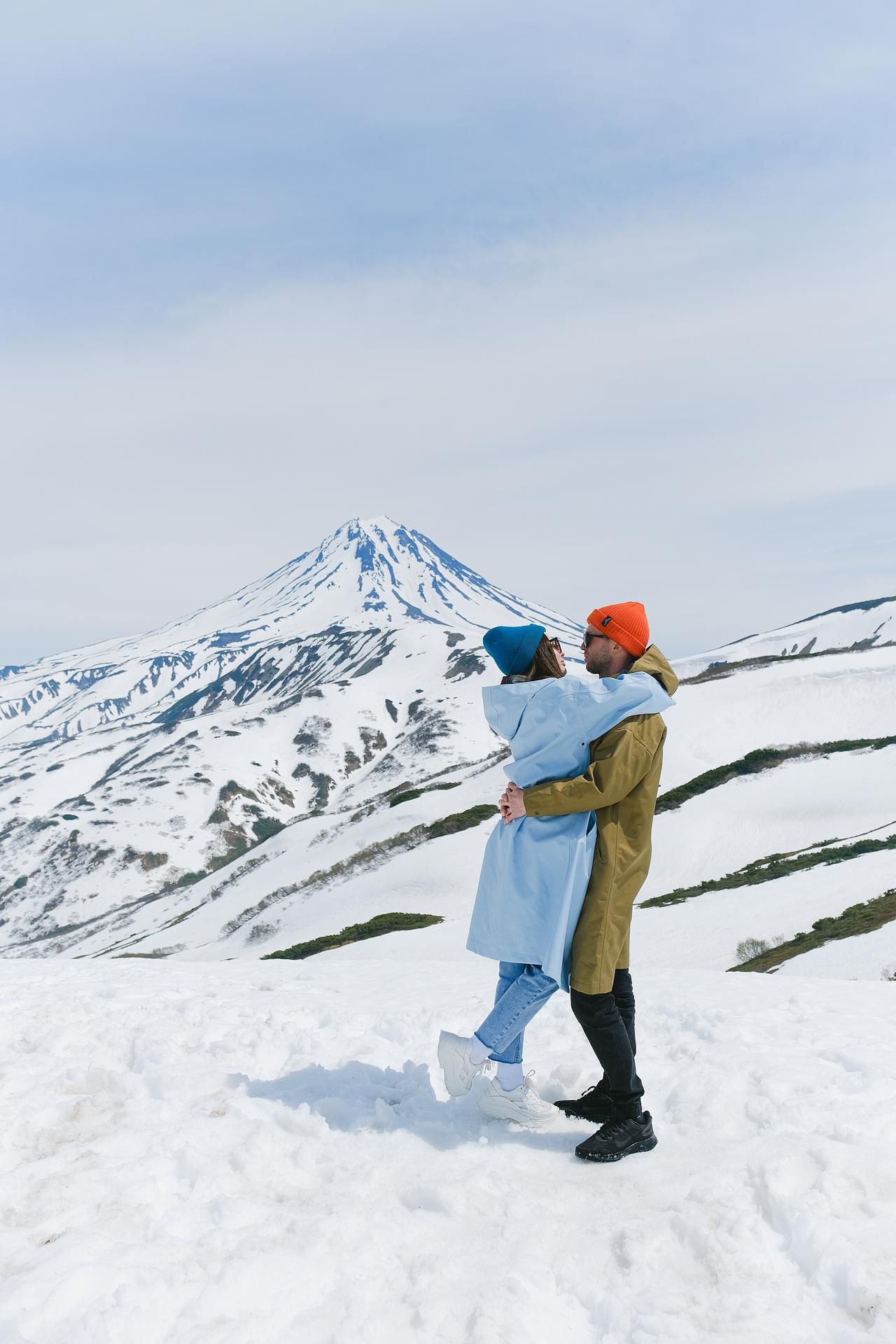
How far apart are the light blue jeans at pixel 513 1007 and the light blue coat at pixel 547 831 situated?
0.18 m

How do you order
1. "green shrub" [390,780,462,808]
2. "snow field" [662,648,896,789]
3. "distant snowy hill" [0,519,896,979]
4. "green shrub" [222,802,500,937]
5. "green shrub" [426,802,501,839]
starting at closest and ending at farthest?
1. "distant snowy hill" [0,519,896,979]
2. "green shrub" [426,802,501,839]
3. "green shrub" [222,802,500,937]
4. "snow field" [662,648,896,789]
5. "green shrub" [390,780,462,808]

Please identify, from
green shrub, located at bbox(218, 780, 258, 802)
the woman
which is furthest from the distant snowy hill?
the woman

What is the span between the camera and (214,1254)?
3.84m

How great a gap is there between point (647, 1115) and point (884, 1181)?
4.09 feet

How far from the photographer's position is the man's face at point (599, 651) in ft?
16.4

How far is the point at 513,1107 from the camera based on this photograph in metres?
5.23

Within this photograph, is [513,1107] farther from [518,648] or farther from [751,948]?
[751,948]

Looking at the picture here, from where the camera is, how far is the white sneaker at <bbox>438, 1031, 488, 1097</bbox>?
17.2 ft

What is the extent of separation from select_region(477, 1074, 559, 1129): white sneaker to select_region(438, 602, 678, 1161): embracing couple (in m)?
0.10

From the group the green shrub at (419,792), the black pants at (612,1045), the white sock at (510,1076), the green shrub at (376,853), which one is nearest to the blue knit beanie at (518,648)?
the black pants at (612,1045)

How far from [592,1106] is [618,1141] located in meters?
0.56

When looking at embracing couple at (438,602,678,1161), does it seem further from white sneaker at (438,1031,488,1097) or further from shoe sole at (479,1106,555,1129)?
shoe sole at (479,1106,555,1129)

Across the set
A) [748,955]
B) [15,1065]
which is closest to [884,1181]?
[15,1065]

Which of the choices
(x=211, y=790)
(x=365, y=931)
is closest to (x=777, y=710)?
(x=365, y=931)
